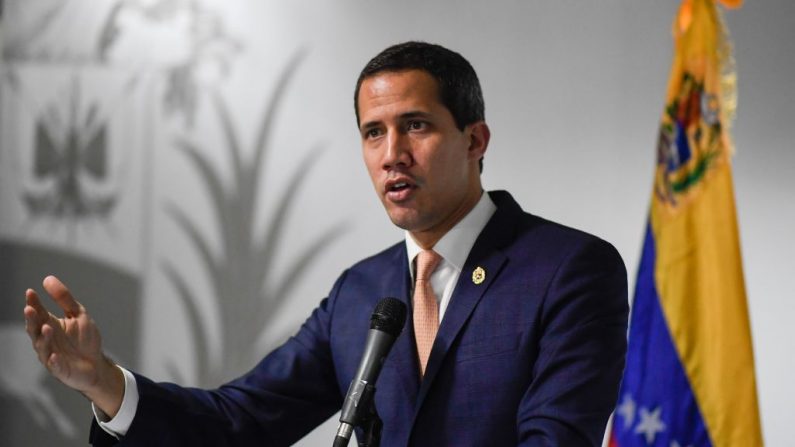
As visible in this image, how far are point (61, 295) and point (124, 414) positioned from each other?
1.02 feet

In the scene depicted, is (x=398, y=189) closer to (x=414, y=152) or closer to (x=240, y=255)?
(x=414, y=152)

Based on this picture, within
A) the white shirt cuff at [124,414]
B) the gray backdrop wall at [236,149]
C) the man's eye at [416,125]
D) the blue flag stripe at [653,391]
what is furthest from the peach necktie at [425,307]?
the gray backdrop wall at [236,149]

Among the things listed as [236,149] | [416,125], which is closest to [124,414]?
[416,125]

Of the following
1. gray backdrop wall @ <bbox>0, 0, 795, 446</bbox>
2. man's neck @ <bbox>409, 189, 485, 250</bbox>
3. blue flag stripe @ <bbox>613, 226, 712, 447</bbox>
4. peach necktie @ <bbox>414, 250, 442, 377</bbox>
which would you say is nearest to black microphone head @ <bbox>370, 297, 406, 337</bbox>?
peach necktie @ <bbox>414, 250, 442, 377</bbox>

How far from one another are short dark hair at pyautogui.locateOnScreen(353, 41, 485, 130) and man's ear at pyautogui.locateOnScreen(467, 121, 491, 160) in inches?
0.9

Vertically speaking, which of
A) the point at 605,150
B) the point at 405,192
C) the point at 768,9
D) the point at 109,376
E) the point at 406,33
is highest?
the point at 768,9

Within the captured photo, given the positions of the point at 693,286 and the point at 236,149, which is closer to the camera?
the point at 693,286

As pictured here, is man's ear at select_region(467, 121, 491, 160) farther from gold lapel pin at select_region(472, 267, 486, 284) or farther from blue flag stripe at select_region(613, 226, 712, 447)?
blue flag stripe at select_region(613, 226, 712, 447)

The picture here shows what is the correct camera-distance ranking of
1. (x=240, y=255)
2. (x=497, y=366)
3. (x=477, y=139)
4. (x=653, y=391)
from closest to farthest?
(x=497, y=366), (x=477, y=139), (x=653, y=391), (x=240, y=255)

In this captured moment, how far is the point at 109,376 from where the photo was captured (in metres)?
1.76

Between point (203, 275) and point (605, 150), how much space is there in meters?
1.76

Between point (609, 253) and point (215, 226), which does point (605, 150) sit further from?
point (609, 253)

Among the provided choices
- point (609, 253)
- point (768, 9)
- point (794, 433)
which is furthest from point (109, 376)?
point (768, 9)

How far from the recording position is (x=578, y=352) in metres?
1.68
